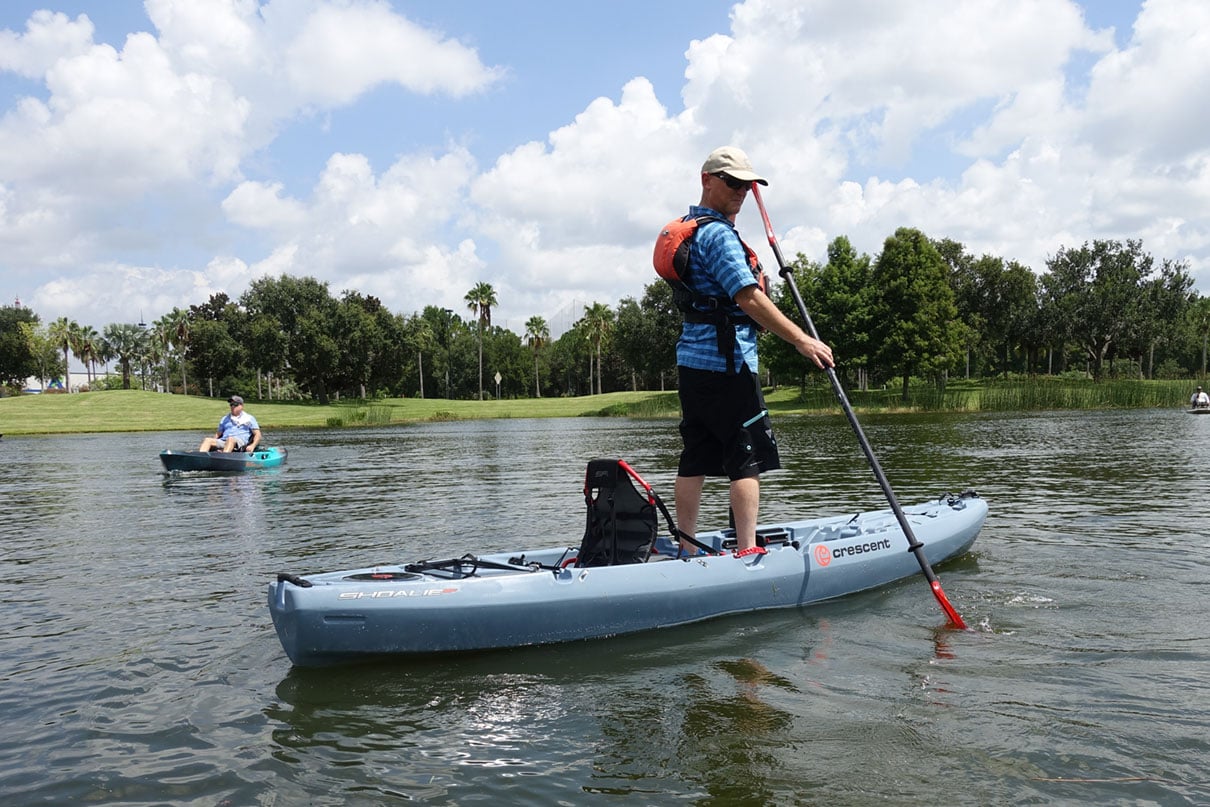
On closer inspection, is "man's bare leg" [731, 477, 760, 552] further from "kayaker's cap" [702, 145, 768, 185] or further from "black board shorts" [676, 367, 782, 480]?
"kayaker's cap" [702, 145, 768, 185]

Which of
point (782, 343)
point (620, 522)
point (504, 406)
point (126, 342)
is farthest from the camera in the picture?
point (126, 342)

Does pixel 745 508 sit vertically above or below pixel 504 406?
below

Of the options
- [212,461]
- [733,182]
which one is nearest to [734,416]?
[733,182]

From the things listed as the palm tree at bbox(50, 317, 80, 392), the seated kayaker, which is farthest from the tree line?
the seated kayaker

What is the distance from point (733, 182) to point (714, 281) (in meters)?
0.70

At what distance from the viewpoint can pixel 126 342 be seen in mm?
114375

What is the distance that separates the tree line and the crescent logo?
49196 mm

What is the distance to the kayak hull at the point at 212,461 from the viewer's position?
64.5 ft

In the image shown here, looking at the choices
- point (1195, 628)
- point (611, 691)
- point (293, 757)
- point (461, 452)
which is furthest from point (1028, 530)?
point (461, 452)

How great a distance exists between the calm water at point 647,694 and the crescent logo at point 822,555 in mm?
331

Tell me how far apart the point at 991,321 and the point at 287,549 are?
72759mm

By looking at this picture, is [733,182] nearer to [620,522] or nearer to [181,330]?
[620,522]

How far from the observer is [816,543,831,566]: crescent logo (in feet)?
21.3

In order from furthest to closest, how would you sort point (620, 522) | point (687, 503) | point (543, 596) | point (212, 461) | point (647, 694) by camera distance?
point (212, 461), point (687, 503), point (620, 522), point (543, 596), point (647, 694)
